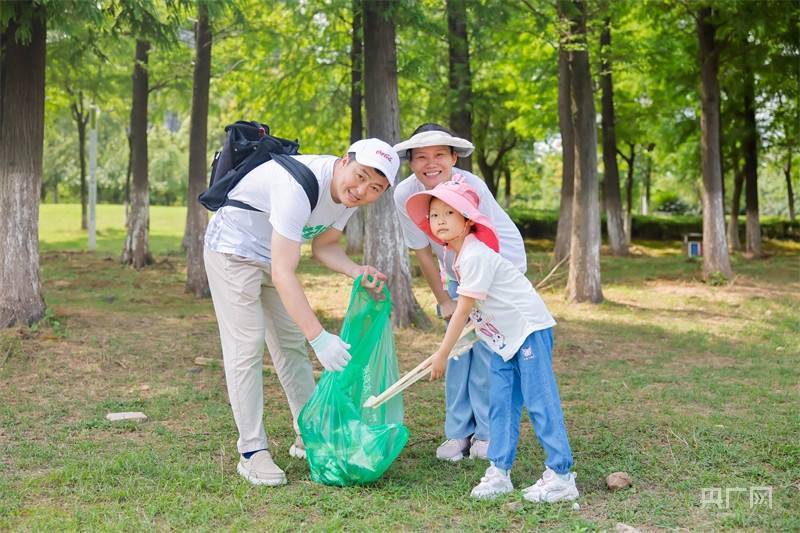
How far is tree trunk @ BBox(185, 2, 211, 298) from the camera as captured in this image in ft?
39.6

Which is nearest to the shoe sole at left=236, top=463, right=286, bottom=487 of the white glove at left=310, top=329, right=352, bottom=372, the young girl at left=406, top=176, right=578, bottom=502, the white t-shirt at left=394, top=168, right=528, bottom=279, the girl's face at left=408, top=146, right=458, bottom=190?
the white glove at left=310, top=329, right=352, bottom=372

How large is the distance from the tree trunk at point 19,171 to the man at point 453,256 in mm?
5027

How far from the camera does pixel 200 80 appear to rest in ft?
40.0

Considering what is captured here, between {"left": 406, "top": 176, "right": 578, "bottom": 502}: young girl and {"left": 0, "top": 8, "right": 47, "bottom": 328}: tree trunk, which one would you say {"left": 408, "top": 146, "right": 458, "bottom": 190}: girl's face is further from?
{"left": 0, "top": 8, "right": 47, "bottom": 328}: tree trunk

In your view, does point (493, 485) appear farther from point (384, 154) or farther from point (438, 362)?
point (384, 154)

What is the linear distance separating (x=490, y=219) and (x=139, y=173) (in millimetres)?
12689

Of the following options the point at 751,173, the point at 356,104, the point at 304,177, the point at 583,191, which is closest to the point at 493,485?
the point at 304,177

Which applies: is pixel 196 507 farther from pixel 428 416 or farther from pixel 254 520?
pixel 428 416

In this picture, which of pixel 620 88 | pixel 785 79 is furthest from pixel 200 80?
pixel 620 88

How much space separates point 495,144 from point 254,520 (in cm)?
Answer: 2375

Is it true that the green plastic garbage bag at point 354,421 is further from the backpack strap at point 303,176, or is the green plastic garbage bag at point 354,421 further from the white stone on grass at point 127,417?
the white stone on grass at point 127,417

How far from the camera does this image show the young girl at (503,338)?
158 inches

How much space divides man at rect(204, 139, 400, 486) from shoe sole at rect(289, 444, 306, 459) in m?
0.43

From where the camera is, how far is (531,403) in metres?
4.09
